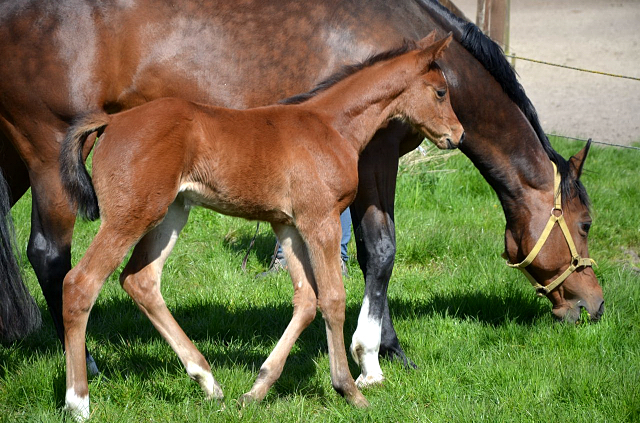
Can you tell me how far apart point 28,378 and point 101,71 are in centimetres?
161

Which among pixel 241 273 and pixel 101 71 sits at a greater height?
pixel 101 71

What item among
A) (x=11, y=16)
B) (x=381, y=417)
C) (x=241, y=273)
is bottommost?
(x=241, y=273)

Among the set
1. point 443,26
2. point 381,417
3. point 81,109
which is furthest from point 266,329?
point 443,26

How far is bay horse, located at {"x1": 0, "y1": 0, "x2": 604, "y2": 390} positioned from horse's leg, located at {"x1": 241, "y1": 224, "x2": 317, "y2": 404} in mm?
515

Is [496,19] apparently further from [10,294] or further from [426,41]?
[10,294]

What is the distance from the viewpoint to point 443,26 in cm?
428

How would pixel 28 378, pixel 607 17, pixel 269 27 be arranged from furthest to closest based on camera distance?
pixel 607 17
pixel 269 27
pixel 28 378

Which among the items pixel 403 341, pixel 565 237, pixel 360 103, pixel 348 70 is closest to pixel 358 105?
pixel 360 103

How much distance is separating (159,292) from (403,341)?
162 centimetres

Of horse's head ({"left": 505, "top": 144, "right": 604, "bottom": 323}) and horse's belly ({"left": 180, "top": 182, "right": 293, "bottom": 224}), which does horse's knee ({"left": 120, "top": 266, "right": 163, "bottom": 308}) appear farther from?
horse's head ({"left": 505, "top": 144, "right": 604, "bottom": 323})

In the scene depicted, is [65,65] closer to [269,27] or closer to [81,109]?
[81,109]

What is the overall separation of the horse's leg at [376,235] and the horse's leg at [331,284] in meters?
0.50

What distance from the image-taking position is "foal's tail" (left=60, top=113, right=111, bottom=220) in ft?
10.4

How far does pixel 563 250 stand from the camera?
14.8ft
